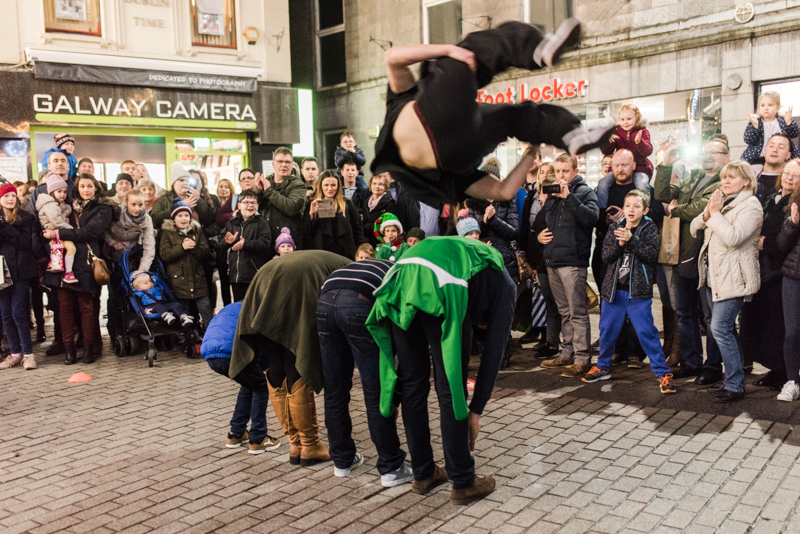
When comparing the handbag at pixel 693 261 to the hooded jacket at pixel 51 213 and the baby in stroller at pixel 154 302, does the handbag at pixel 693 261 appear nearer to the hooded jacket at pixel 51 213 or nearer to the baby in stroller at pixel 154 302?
the baby in stroller at pixel 154 302

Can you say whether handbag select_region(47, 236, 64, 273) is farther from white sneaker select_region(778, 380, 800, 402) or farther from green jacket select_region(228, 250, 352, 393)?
white sneaker select_region(778, 380, 800, 402)

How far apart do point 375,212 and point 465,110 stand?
201 inches

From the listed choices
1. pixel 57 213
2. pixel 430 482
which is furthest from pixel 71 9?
pixel 430 482

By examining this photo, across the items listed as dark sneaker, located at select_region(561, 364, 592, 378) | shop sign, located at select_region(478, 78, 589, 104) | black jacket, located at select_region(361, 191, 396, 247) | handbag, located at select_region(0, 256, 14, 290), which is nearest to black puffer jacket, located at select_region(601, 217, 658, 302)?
dark sneaker, located at select_region(561, 364, 592, 378)

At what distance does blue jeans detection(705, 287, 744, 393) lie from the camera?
19.5 feet

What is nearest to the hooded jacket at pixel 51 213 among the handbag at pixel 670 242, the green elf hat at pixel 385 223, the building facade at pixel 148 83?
the green elf hat at pixel 385 223

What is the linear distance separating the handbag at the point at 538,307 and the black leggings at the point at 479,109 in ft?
15.2

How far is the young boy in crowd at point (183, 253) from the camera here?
8.49 m

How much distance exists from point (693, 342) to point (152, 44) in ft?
45.7

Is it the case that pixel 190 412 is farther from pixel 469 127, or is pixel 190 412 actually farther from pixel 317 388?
pixel 469 127

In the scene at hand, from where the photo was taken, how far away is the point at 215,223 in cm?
946

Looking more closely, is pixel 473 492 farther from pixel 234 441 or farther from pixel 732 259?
pixel 732 259

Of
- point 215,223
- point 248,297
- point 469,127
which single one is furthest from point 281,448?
point 215,223

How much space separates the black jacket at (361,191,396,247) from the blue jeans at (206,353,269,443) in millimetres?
3346
